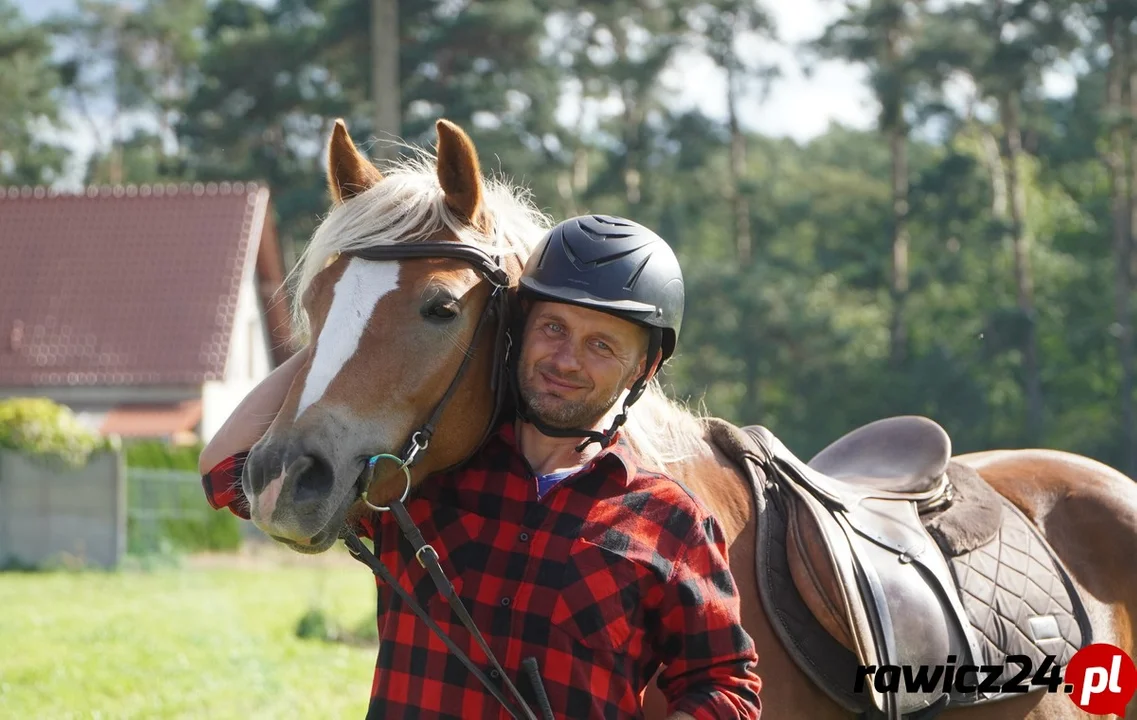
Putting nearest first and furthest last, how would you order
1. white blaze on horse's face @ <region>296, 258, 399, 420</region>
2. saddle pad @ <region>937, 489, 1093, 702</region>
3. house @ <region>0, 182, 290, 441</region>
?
white blaze on horse's face @ <region>296, 258, 399, 420</region> < saddle pad @ <region>937, 489, 1093, 702</region> < house @ <region>0, 182, 290, 441</region>

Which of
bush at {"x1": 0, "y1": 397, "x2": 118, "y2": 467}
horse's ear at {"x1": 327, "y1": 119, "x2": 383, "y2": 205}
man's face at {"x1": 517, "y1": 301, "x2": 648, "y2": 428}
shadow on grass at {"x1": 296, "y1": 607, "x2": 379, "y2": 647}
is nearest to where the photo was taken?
man's face at {"x1": 517, "y1": 301, "x2": 648, "y2": 428}

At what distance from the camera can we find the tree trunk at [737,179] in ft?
86.7

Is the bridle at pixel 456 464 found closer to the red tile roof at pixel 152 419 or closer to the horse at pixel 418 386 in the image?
the horse at pixel 418 386

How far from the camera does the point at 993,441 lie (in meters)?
23.0

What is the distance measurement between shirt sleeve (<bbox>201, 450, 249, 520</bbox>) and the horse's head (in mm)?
311

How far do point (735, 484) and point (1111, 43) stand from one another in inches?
841

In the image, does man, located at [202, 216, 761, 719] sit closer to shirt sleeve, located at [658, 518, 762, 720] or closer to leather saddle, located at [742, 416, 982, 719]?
shirt sleeve, located at [658, 518, 762, 720]

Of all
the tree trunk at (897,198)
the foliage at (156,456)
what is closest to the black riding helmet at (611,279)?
the foliage at (156,456)

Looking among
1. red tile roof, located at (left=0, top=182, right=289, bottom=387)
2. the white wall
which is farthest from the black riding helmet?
red tile roof, located at (left=0, top=182, right=289, bottom=387)

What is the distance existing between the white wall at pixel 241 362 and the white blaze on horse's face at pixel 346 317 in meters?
18.0

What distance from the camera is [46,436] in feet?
47.5

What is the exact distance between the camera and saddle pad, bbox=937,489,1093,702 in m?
2.97

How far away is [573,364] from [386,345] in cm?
35

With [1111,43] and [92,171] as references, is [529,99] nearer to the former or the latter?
[1111,43]
